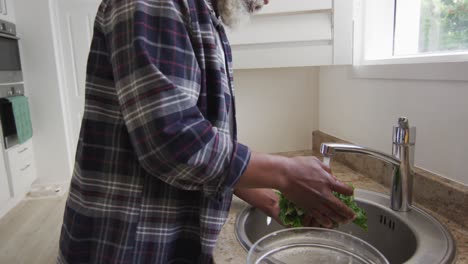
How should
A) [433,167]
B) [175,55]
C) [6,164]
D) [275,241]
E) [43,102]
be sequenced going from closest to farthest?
1. [175,55]
2. [275,241]
3. [433,167]
4. [6,164]
5. [43,102]

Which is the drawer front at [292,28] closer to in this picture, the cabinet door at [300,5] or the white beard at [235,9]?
the cabinet door at [300,5]

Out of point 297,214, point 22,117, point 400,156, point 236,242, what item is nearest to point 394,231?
point 400,156

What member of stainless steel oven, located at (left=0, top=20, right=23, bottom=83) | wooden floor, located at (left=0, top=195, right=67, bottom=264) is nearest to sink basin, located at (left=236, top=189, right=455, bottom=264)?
wooden floor, located at (left=0, top=195, right=67, bottom=264)

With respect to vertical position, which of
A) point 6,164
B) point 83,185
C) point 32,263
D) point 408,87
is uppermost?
point 408,87

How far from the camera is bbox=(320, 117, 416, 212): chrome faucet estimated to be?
83 centimetres

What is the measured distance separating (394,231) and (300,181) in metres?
0.46

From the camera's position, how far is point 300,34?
3.91 ft

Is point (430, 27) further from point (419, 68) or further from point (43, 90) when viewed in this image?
point (43, 90)

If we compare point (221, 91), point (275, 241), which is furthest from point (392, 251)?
point (221, 91)

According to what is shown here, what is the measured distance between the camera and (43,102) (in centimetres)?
242

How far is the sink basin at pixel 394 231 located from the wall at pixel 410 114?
16 cm

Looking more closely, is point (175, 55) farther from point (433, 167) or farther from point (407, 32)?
point (407, 32)

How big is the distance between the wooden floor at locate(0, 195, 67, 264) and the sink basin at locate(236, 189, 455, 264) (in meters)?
1.18

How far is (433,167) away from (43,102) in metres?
2.46
